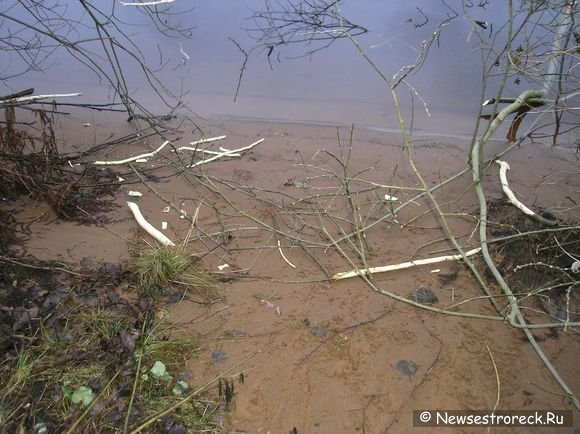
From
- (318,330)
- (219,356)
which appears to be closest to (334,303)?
(318,330)

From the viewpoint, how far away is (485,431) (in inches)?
89.9

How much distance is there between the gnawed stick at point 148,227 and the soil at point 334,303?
68mm

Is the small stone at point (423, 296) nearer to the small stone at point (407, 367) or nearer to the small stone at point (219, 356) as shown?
the small stone at point (407, 367)

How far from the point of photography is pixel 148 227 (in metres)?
3.73

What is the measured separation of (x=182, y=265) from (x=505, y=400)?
199 centimetres

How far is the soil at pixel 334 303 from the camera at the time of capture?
241cm

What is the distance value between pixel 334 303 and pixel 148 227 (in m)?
1.59

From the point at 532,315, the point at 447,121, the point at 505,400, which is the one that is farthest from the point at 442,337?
the point at 447,121

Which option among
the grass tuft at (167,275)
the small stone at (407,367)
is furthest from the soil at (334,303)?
the grass tuft at (167,275)

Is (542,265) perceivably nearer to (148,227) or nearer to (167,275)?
(167,275)

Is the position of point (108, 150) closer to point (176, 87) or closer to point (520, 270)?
point (176, 87)

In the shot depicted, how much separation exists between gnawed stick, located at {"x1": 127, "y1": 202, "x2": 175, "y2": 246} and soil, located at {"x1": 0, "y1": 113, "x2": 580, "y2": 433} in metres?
0.07

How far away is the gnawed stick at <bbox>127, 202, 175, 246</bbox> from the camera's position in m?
3.56

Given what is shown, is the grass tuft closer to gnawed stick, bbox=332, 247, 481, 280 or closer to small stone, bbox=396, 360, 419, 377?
gnawed stick, bbox=332, 247, 481, 280
